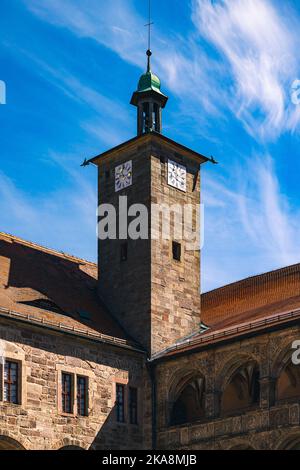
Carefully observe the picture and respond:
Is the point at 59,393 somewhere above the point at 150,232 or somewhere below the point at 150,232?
below

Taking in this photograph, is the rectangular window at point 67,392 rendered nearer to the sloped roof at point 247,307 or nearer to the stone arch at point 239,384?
the sloped roof at point 247,307

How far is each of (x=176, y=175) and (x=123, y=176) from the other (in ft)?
6.99

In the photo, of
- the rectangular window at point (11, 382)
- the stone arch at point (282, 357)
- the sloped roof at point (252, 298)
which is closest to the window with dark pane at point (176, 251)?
the sloped roof at point (252, 298)

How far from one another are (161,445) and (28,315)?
22.5ft

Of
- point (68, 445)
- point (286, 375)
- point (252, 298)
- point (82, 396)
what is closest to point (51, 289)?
point (82, 396)

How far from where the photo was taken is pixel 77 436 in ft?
124

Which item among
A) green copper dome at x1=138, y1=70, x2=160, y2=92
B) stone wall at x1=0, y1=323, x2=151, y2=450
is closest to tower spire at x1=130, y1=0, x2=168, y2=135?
green copper dome at x1=138, y1=70, x2=160, y2=92

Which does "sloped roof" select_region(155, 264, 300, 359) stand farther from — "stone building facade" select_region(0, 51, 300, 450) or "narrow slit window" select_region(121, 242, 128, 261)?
"narrow slit window" select_region(121, 242, 128, 261)

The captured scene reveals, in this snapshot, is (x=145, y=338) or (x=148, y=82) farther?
(x=148, y=82)

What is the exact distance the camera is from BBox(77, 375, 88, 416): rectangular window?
38344 mm

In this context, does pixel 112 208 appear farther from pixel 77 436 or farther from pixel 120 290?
pixel 77 436

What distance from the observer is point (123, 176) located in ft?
147

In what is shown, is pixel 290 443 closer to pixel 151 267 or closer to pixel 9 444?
pixel 9 444

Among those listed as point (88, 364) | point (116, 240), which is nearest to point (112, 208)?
point (116, 240)
